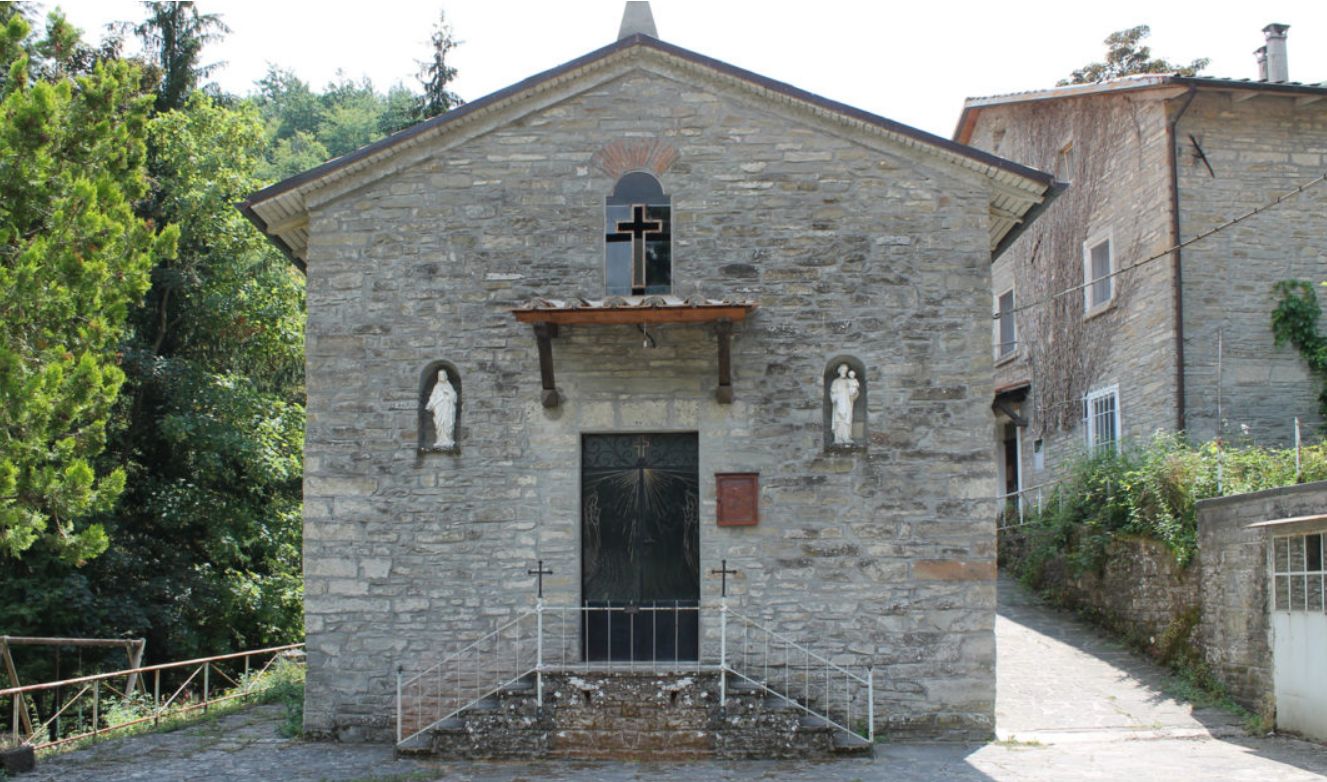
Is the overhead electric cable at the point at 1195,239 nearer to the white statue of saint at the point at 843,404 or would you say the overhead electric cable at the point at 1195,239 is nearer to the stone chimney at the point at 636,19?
the white statue of saint at the point at 843,404

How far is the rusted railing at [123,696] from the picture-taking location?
11203 mm

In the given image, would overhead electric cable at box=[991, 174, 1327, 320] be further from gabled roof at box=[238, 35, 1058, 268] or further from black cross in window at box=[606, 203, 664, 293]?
black cross in window at box=[606, 203, 664, 293]

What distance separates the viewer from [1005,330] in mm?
22453

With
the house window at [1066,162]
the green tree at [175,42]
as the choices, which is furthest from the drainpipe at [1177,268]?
the green tree at [175,42]

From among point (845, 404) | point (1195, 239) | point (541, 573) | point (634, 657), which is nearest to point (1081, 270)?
point (1195, 239)

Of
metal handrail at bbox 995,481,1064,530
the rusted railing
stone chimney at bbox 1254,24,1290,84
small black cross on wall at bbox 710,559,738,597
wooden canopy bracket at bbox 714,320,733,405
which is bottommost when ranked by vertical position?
the rusted railing

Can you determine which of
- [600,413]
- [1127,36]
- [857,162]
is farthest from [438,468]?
[1127,36]

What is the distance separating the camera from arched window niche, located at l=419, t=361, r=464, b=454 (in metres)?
11.3

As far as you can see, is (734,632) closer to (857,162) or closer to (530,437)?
(530,437)

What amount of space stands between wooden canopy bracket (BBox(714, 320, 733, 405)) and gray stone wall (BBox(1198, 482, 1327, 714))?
5063mm

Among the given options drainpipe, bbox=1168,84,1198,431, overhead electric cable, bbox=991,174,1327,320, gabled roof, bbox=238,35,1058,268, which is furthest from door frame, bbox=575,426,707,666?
drainpipe, bbox=1168,84,1198,431

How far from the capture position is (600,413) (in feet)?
37.1

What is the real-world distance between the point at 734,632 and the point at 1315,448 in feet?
21.9

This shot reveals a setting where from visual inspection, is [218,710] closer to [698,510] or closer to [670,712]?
[670,712]
